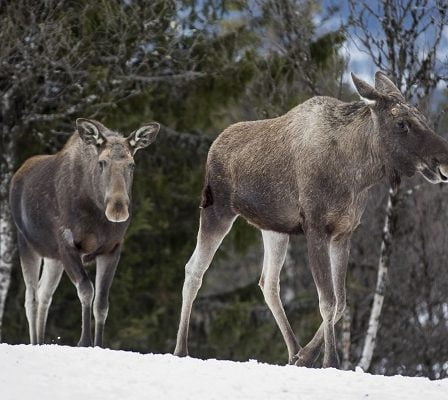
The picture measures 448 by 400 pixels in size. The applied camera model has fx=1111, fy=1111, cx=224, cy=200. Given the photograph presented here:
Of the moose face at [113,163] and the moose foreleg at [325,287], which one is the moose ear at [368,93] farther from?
the moose face at [113,163]

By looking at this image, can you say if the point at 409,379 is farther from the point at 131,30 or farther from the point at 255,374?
the point at 131,30

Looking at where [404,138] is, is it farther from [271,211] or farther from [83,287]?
[83,287]

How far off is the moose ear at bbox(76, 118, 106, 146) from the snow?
116 inches

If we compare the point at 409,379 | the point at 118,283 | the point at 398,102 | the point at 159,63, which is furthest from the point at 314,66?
the point at 409,379

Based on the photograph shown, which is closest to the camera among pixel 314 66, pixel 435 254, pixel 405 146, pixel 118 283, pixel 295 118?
pixel 405 146

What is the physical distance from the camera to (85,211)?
10570mm

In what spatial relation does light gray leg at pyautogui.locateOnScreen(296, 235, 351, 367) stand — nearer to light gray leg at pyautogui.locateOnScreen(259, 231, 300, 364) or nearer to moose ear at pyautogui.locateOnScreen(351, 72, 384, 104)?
light gray leg at pyautogui.locateOnScreen(259, 231, 300, 364)

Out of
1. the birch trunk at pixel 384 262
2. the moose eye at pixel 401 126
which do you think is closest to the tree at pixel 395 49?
the birch trunk at pixel 384 262

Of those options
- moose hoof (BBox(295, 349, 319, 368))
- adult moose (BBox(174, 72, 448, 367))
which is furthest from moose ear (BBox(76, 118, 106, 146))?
moose hoof (BBox(295, 349, 319, 368))

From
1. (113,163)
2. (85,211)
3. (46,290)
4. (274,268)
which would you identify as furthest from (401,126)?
(46,290)

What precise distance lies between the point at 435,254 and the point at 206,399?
450 inches

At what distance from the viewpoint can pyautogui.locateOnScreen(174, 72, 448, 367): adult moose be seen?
882 centimetres

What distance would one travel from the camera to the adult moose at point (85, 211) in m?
10.2

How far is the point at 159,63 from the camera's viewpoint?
706 inches
